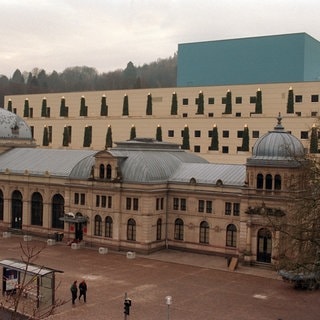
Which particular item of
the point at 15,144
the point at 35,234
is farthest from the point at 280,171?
the point at 15,144

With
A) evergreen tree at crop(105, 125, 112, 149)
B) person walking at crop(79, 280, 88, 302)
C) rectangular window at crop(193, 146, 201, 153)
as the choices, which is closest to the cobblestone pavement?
person walking at crop(79, 280, 88, 302)

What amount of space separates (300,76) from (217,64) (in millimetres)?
17790

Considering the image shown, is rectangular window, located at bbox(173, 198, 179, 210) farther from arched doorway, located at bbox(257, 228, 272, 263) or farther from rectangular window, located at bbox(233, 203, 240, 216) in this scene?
arched doorway, located at bbox(257, 228, 272, 263)

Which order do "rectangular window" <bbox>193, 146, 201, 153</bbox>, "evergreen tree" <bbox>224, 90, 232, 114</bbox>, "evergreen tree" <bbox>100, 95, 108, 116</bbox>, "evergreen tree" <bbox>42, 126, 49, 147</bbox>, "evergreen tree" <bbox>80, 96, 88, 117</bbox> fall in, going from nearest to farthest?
"evergreen tree" <bbox>224, 90, 232, 114</bbox> < "rectangular window" <bbox>193, 146, 201, 153</bbox> < "evergreen tree" <bbox>100, 95, 108, 116</bbox> < "evergreen tree" <bbox>42, 126, 49, 147</bbox> < "evergreen tree" <bbox>80, 96, 88, 117</bbox>

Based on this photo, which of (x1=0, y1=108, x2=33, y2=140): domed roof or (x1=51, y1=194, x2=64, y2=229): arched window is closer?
(x1=51, y1=194, x2=64, y2=229): arched window

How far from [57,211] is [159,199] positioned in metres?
14.7

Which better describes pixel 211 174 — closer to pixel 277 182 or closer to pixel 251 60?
pixel 277 182

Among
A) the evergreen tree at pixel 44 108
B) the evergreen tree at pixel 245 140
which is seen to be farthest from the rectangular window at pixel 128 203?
the evergreen tree at pixel 44 108

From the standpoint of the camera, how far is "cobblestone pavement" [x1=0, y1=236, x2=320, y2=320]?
39.9 meters

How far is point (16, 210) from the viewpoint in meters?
74.1

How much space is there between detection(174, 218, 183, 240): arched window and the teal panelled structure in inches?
1950

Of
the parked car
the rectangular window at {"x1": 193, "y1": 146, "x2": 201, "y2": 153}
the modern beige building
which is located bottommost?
the parked car

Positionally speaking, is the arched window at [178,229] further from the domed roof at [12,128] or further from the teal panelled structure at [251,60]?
the teal panelled structure at [251,60]

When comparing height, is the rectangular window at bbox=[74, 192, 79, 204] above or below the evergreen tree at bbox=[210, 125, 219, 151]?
below
